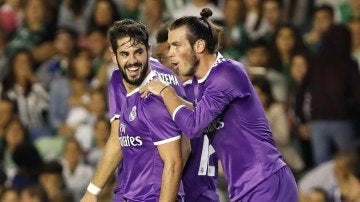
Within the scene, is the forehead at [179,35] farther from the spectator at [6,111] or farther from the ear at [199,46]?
the spectator at [6,111]

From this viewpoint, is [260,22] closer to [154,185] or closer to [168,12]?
[168,12]

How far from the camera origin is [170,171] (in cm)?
735

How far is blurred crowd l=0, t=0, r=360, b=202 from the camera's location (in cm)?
1162

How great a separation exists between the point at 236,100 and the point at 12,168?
228 inches

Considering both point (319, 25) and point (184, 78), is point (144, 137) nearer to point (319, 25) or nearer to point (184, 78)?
point (184, 78)

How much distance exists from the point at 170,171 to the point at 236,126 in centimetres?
51

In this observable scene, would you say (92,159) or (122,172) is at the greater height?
(122,172)

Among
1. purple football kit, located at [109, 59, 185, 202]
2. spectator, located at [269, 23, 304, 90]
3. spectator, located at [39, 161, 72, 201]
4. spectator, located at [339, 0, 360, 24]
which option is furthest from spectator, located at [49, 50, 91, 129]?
purple football kit, located at [109, 59, 185, 202]

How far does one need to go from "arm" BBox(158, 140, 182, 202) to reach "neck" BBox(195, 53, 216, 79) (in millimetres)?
489

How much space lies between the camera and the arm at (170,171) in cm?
733

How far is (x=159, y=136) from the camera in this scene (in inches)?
292

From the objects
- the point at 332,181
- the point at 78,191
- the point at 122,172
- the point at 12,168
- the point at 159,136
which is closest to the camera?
the point at 159,136

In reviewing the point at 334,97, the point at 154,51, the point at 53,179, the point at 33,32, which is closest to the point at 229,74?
the point at 154,51

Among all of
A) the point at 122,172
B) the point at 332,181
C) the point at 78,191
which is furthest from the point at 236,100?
the point at 78,191
